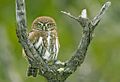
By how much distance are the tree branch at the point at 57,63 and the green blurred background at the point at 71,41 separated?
2516mm

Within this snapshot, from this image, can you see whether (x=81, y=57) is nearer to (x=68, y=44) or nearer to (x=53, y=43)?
(x=53, y=43)

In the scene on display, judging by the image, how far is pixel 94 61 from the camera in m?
11.3

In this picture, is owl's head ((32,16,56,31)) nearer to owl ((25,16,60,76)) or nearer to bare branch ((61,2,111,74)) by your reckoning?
owl ((25,16,60,76))

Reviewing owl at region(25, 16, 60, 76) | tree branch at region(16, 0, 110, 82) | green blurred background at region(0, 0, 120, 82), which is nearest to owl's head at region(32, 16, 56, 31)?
owl at region(25, 16, 60, 76)

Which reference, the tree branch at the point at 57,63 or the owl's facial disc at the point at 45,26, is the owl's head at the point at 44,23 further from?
the tree branch at the point at 57,63

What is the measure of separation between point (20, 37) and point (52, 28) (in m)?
1.66

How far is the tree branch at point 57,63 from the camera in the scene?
24.8 ft

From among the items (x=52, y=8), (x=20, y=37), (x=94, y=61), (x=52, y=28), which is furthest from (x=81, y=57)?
(x=94, y=61)

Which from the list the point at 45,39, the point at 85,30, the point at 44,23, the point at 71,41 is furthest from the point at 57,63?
the point at 71,41

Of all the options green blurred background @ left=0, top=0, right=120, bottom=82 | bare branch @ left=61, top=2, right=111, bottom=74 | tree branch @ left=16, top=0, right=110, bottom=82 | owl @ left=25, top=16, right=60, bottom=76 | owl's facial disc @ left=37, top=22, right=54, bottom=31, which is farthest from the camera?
green blurred background @ left=0, top=0, right=120, bottom=82

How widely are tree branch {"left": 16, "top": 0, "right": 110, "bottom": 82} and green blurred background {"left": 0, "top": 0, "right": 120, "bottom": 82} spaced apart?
8.25 ft

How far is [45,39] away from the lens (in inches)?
355

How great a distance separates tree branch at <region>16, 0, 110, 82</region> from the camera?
24.8 ft

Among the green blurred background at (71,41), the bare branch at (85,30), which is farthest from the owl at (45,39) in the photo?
the green blurred background at (71,41)
